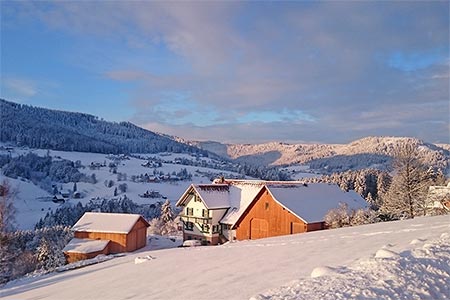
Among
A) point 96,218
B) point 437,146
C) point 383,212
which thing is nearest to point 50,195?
point 96,218

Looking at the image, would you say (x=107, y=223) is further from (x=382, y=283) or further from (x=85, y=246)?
(x=382, y=283)

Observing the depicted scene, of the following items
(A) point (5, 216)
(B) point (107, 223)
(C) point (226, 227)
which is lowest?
(C) point (226, 227)

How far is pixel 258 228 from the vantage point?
33.5m

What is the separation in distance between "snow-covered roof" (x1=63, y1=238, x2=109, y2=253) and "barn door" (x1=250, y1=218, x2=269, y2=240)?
15.6 metres

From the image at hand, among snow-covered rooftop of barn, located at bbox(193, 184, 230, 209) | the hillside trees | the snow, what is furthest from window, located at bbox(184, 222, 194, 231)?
the snow

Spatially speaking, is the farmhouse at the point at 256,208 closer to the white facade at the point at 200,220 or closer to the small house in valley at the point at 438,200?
the white facade at the point at 200,220

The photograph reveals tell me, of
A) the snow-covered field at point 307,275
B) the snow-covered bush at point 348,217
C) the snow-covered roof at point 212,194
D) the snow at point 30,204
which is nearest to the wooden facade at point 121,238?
the snow-covered roof at point 212,194

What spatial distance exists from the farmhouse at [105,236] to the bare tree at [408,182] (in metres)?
25.6

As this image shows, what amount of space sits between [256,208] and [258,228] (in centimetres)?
180

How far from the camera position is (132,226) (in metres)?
39.9

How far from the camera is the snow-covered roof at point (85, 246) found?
37259 mm

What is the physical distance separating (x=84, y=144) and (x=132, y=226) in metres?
145

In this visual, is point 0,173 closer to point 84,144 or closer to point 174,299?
point 84,144

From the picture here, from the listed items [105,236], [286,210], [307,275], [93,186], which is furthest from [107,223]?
[93,186]
